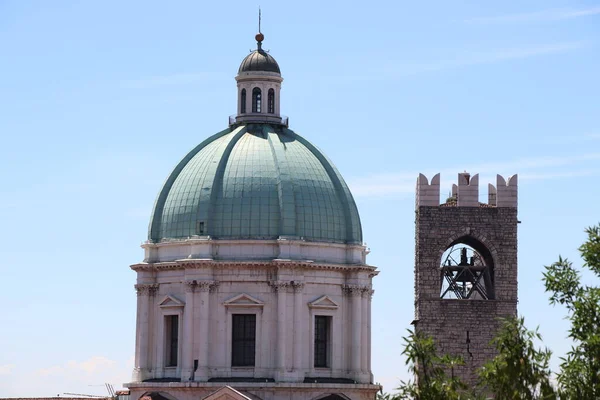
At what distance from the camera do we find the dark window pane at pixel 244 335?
358 ft

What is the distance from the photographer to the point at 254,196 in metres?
110

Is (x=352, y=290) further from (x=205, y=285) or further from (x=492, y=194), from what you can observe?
(x=492, y=194)

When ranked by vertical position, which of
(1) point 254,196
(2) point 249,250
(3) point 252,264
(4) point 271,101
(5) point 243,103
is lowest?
(3) point 252,264

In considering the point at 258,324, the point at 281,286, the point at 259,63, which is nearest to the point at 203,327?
the point at 258,324

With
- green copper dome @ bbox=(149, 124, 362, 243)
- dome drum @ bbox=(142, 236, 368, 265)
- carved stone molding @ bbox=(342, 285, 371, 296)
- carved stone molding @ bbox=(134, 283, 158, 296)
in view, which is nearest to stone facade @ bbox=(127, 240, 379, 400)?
dome drum @ bbox=(142, 236, 368, 265)

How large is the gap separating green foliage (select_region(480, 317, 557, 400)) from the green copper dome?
48.2 m

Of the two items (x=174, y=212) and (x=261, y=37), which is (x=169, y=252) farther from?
(x=261, y=37)

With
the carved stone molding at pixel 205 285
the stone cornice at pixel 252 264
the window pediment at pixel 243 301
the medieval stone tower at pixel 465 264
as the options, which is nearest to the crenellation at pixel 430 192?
the medieval stone tower at pixel 465 264

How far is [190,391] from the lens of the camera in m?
107

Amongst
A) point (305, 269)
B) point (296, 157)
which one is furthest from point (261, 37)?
point (305, 269)

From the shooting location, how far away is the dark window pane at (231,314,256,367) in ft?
358

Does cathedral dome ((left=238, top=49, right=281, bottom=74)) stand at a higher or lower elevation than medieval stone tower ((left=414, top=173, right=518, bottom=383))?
higher

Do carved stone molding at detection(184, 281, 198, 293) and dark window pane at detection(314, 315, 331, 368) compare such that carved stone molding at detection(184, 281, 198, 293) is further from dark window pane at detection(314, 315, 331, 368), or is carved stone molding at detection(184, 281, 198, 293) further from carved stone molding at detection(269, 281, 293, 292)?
dark window pane at detection(314, 315, 331, 368)

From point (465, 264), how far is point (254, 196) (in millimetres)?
15850
